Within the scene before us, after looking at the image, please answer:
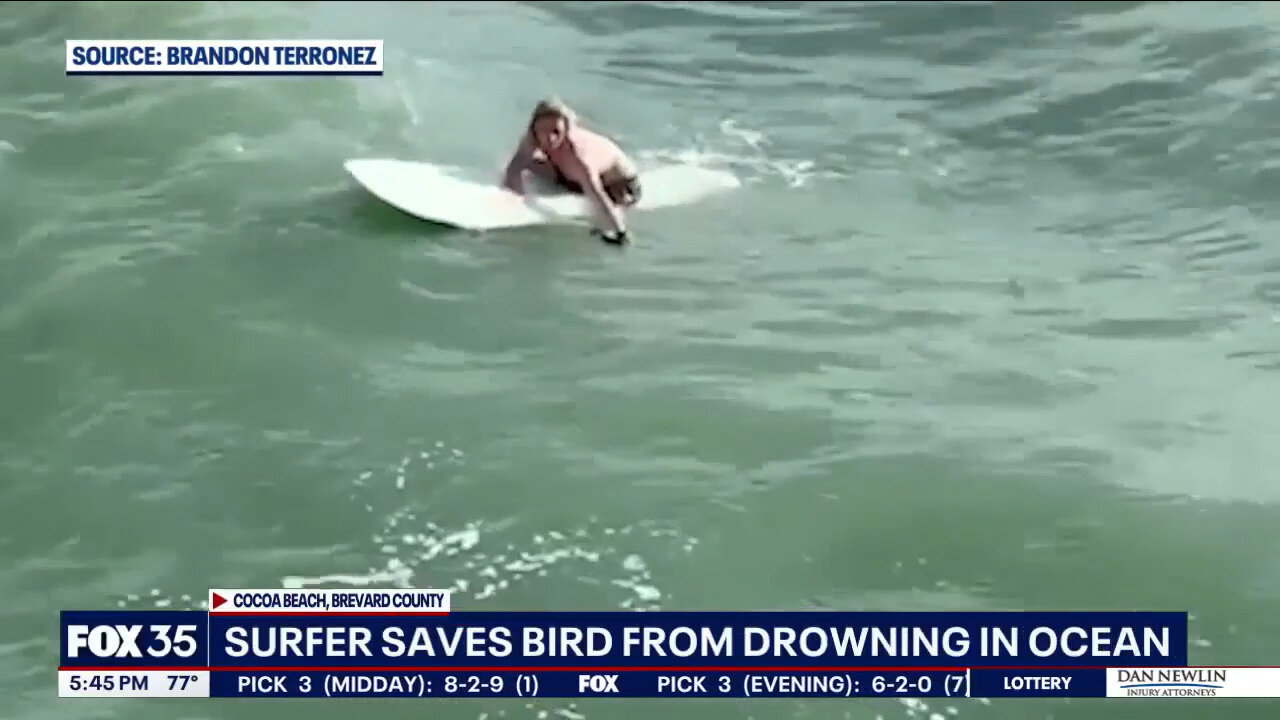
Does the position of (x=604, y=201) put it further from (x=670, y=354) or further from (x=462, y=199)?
(x=670, y=354)

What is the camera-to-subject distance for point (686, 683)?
4.84 meters

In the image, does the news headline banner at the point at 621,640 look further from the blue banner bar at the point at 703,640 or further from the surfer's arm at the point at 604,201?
the surfer's arm at the point at 604,201

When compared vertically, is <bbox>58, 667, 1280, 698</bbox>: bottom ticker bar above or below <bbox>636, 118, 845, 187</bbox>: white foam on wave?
below

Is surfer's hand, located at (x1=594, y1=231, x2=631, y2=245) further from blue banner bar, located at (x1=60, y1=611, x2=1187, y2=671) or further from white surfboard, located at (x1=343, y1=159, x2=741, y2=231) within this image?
blue banner bar, located at (x1=60, y1=611, x2=1187, y2=671)

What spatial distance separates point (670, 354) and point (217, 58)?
4.83 meters

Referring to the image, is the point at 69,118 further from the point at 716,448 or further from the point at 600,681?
the point at 600,681

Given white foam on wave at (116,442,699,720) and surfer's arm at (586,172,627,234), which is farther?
surfer's arm at (586,172,627,234)

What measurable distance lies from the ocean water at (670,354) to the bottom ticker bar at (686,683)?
8 cm

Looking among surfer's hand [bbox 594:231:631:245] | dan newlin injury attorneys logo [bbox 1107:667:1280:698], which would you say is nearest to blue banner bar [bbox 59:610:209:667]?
dan newlin injury attorneys logo [bbox 1107:667:1280:698]

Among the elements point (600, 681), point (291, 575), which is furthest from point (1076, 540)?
point (291, 575)

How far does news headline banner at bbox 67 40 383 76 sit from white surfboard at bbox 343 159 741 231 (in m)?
1.76

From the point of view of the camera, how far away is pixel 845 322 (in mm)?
7145

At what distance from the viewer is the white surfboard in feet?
26.6

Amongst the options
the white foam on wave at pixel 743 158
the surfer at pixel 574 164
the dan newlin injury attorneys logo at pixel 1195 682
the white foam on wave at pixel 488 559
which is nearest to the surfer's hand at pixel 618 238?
the surfer at pixel 574 164
